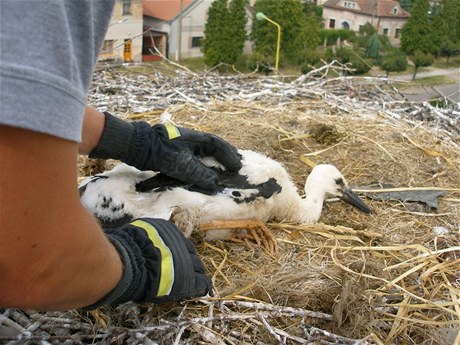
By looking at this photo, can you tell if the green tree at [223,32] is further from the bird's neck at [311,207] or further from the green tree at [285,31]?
the bird's neck at [311,207]

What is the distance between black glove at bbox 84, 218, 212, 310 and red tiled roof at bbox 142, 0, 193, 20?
1512 centimetres

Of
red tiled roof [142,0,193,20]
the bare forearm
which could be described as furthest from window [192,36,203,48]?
the bare forearm

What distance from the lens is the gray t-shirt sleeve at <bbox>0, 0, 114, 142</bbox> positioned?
70cm

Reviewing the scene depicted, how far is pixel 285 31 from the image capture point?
1636 centimetres

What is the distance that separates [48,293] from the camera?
0.95 meters

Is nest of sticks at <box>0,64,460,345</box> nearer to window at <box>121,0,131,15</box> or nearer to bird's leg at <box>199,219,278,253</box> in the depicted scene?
bird's leg at <box>199,219,278,253</box>

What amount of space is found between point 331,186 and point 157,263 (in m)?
1.34

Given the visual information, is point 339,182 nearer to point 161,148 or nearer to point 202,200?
point 202,200

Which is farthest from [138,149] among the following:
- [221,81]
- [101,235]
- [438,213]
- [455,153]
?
[221,81]

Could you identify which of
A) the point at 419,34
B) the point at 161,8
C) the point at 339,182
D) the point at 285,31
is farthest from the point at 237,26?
the point at 339,182

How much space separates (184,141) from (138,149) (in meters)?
0.22

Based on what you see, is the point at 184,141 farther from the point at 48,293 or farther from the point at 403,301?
the point at 48,293

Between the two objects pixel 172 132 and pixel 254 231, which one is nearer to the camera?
pixel 172 132

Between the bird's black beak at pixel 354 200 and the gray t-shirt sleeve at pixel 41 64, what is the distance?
2.00m
